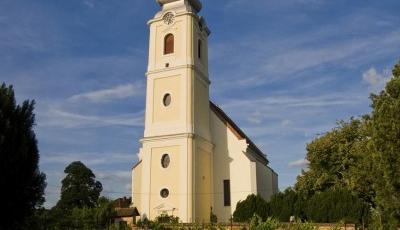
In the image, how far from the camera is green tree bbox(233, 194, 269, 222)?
32031 millimetres

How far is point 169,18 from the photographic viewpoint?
123ft

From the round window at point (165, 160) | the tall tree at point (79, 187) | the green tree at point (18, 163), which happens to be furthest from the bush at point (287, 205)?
the tall tree at point (79, 187)

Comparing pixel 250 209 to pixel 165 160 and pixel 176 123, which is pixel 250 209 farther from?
pixel 176 123

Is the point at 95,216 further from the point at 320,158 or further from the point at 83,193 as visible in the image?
the point at 83,193

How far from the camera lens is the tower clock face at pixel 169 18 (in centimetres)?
3747

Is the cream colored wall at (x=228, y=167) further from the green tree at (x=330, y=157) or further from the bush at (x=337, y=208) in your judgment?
the bush at (x=337, y=208)

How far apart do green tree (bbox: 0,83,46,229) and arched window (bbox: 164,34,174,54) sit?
19064 mm

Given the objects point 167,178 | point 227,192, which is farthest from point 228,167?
point 167,178

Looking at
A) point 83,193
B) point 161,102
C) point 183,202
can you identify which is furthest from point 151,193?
point 83,193

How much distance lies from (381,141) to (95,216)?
23.4 m

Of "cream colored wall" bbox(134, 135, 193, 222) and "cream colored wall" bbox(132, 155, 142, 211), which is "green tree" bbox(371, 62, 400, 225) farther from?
"cream colored wall" bbox(132, 155, 142, 211)

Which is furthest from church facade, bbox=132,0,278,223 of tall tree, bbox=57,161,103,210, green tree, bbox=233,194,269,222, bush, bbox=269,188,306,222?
tall tree, bbox=57,161,103,210

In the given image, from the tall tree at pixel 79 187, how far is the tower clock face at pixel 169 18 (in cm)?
2591

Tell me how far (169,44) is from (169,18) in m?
2.06
